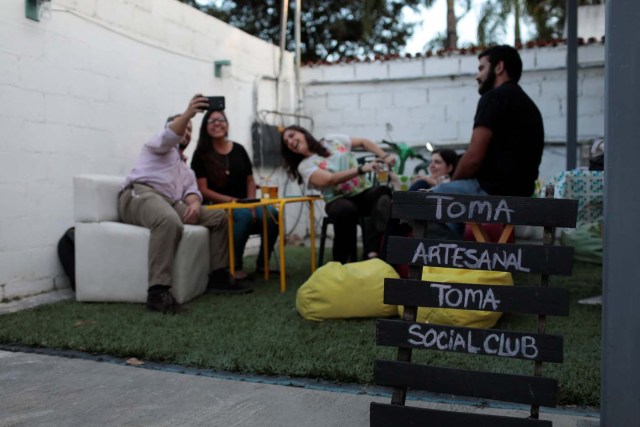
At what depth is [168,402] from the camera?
94.3 inches

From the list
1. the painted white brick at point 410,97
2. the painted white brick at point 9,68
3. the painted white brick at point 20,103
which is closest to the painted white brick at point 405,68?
the painted white brick at point 410,97

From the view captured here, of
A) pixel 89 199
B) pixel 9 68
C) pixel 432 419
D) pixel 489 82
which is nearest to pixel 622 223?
pixel 432 419

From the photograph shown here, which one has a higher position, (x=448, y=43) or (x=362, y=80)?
(x=448, y=43)

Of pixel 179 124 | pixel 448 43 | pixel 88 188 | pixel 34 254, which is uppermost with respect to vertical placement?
pixel 448 43

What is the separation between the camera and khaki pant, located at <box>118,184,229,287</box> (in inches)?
161

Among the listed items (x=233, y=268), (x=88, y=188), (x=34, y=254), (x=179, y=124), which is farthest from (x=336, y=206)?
(x=34, y=254)

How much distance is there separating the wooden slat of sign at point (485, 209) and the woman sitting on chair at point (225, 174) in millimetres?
3057

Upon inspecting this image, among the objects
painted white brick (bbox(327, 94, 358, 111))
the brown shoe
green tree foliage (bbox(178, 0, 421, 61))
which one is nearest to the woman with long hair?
the brown shoe

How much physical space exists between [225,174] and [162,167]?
26.4 inches

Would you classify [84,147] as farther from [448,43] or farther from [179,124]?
[448,43]

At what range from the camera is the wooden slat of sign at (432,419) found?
1.86 m

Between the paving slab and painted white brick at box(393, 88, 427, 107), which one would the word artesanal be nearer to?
the paving slab

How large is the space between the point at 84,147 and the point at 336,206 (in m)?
1.85

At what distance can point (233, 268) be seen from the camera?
4660 mm
